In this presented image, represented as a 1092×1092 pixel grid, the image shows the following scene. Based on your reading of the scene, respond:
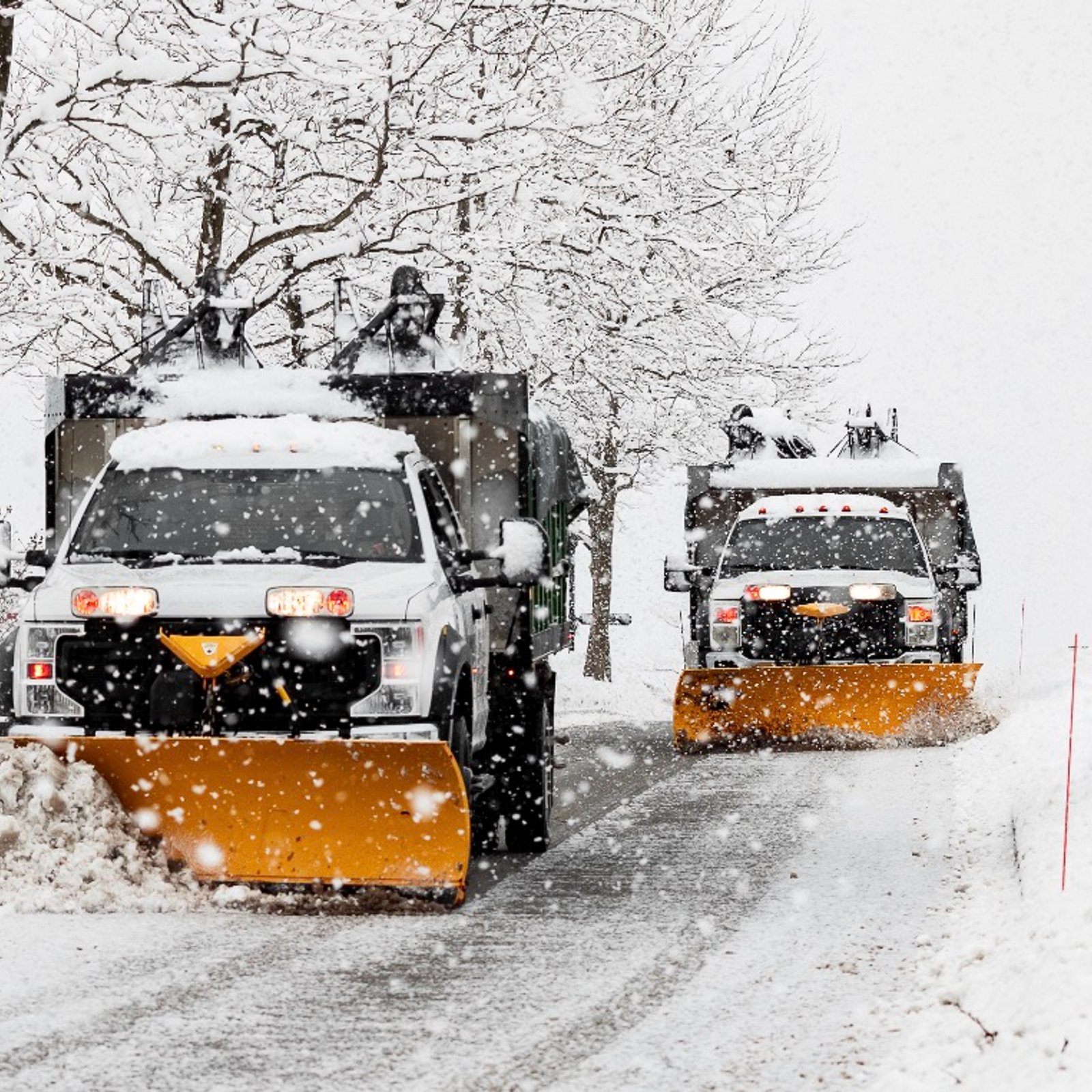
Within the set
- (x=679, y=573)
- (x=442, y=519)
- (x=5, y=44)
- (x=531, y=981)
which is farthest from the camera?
(x=679, y=573)

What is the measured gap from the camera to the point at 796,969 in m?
7.30

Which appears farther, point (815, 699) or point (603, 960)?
point (815, 699)

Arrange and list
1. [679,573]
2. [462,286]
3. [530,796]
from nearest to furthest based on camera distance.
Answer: [530,796], [679,573], [462,286]

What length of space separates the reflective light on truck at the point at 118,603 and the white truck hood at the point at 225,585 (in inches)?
1.0

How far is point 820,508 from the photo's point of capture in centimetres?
1883

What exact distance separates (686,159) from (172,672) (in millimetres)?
15728

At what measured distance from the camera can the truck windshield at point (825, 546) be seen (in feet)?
60.3

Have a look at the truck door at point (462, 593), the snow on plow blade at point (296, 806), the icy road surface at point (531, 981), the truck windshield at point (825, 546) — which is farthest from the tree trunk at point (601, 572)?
the snow on plow blade at point (296, 806)

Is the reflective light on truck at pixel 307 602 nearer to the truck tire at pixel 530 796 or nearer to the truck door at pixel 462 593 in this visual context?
the truck door at pixel 462 593

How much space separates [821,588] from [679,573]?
1.66m

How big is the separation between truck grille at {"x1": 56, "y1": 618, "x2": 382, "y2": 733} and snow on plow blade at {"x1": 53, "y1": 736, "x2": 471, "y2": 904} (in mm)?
275

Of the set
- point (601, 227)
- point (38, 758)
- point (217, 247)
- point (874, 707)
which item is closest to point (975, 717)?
point (874, 707)

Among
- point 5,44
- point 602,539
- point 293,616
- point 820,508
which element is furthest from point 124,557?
point 602,539

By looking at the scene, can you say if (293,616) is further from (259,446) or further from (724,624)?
(724,624)
